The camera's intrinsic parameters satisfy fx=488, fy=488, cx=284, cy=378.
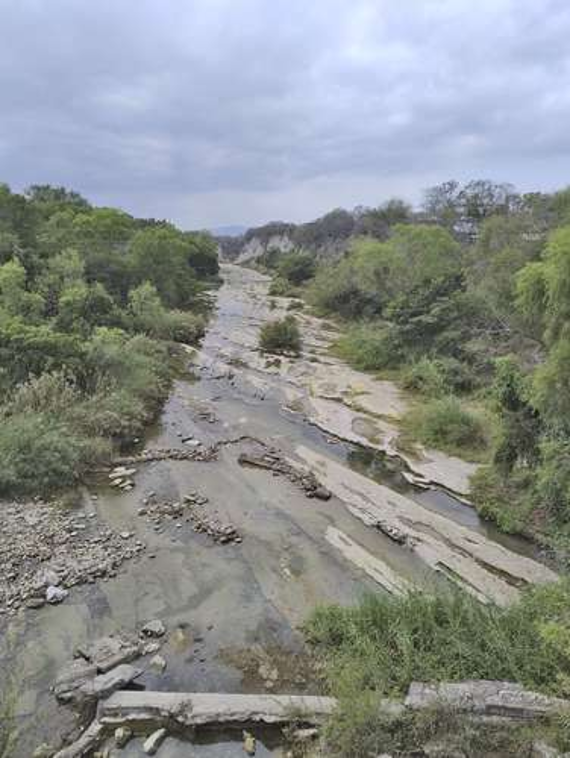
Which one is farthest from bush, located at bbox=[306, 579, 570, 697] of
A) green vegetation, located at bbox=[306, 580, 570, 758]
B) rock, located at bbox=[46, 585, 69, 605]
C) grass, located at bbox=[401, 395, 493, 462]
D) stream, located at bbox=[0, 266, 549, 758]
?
grass, located at bbox=[401, 395, 493, 462]

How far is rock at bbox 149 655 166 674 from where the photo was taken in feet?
22.0

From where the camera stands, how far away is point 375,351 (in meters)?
23.3

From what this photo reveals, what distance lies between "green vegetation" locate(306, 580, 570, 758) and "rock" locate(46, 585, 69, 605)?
400 cm

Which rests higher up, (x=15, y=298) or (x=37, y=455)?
(x=15, y=298)

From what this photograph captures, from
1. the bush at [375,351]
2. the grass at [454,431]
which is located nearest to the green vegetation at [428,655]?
the grass at [454,431]

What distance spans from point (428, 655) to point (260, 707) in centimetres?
214

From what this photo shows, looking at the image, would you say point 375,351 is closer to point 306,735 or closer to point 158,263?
point 158,263

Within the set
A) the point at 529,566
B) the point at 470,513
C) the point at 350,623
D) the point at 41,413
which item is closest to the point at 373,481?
the point at 470,513

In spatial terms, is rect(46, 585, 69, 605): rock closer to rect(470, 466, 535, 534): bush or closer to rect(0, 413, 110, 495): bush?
rect(0, 413, 110, 495): bush

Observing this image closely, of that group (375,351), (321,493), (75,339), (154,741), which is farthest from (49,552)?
(375,351)

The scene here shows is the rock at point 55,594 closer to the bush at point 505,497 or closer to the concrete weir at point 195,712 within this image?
the concrete weir at point 195,712

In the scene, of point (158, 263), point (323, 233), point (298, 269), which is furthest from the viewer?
point (323, 233)

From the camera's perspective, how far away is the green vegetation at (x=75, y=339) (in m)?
11.5

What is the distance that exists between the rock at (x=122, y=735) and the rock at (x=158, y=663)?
36.6 inches
